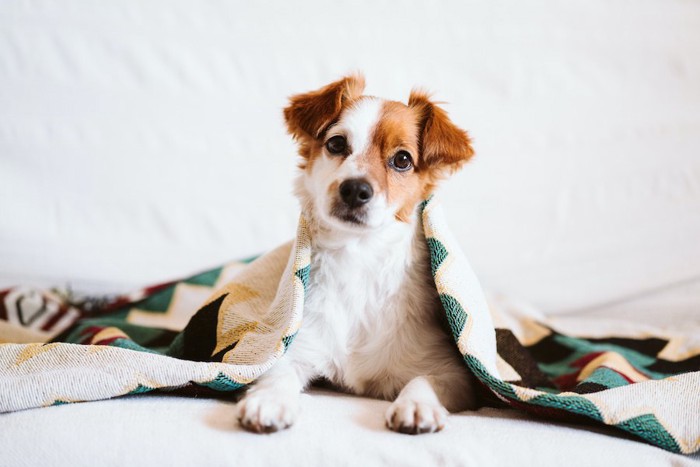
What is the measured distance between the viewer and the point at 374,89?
251 centimetres

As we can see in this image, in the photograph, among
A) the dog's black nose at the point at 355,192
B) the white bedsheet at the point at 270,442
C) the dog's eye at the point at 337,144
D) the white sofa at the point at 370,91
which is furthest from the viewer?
the white sofa at the point at 370,91

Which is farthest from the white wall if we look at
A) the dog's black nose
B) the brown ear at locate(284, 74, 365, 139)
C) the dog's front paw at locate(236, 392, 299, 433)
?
the dog's front paw at locate(236, 392, 299, 433)

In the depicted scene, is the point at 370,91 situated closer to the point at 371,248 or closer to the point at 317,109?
the point at 317,109

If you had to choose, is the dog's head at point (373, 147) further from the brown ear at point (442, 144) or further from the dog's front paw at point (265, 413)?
the dog's front paw at point (265, 413)

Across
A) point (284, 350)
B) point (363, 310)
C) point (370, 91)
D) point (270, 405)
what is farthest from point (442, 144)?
point (370, 91)

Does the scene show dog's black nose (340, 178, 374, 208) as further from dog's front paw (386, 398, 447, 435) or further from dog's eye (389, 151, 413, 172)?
dog's front paw (386, 398, 447, 435)

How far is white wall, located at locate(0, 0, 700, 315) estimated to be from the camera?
2.41 meters

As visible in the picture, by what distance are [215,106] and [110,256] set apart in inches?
27.3

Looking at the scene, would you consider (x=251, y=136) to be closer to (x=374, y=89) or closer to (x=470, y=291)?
(x=374, y=89)

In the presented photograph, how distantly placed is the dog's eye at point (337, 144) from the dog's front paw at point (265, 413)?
1.97 ft

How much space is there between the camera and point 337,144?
151 cm

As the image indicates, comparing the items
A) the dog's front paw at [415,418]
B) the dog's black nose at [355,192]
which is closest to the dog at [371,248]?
the dog's black nose at [355,192]

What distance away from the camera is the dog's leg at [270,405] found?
1113mm

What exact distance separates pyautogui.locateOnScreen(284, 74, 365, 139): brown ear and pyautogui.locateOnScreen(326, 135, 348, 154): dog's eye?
0.13ft
